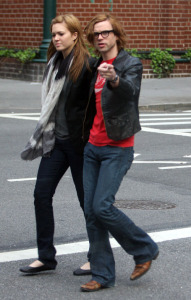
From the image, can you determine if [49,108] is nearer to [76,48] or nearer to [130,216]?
[76,48]

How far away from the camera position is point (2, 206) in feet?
26.4

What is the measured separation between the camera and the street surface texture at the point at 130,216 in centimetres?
541

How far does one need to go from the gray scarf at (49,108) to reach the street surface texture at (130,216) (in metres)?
0.91

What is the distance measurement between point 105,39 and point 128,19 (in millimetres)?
20905

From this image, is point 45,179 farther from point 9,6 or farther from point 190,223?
point 9,6

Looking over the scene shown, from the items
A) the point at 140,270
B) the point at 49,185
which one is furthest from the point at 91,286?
the point at 49,185

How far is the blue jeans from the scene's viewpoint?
524cm

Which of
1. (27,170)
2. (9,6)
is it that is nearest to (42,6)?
(9,6)

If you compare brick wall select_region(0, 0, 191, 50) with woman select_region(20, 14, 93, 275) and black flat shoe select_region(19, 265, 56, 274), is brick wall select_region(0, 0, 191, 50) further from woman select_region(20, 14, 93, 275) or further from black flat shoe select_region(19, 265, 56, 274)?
black flat shoe select_region(19, 265, 56, 274)

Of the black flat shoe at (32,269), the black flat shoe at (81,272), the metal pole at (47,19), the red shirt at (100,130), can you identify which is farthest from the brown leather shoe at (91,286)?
the metal pole at (47,19)

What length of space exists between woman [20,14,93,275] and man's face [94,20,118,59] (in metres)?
0.38

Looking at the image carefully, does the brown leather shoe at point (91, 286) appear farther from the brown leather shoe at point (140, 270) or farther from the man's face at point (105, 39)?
the man's face at point (105, 39)

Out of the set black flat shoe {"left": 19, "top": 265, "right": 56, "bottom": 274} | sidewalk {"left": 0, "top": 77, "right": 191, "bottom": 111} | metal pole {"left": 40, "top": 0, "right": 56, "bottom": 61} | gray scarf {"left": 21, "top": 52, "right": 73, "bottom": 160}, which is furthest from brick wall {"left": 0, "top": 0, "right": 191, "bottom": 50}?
black flat shoe {"left": 19, "top": 265, "right": 56, "bottom": 274}

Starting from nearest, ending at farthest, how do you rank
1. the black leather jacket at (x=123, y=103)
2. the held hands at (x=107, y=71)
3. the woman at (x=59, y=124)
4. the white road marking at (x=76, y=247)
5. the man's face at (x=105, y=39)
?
the held hands at (x=107, y=71) → the black leather jacket at (x=123, y=103) → the man's face at (x=105, y=39) → the woman at (x=59, y=124) → the white road marking at (x=76, y=247)
